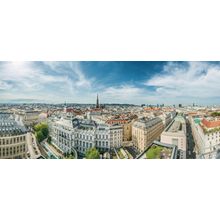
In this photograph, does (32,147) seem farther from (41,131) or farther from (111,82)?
(111,82)

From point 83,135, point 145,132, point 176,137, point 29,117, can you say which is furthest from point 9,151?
point 176,137

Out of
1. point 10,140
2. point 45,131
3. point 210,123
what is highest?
point 210,123

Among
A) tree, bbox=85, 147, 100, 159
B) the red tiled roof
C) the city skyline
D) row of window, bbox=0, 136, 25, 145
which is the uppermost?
the city skyline

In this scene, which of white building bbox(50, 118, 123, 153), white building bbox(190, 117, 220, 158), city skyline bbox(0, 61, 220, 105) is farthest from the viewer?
white building bbox(50, 118, 123, 153)

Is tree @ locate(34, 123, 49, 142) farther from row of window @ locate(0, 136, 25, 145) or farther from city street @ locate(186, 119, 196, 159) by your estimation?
city street @ locate(186, 119, 196, 159)

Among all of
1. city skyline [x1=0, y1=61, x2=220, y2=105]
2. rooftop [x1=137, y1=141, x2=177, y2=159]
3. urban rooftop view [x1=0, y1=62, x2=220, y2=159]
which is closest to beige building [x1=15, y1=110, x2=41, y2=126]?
urban rooftop view [x1=0, y1=62, x2=220, y2=159]

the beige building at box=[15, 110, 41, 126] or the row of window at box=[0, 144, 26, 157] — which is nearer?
the row of window at box=[0, 144, 26, 157]

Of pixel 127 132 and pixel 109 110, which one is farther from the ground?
pixel 109 110
